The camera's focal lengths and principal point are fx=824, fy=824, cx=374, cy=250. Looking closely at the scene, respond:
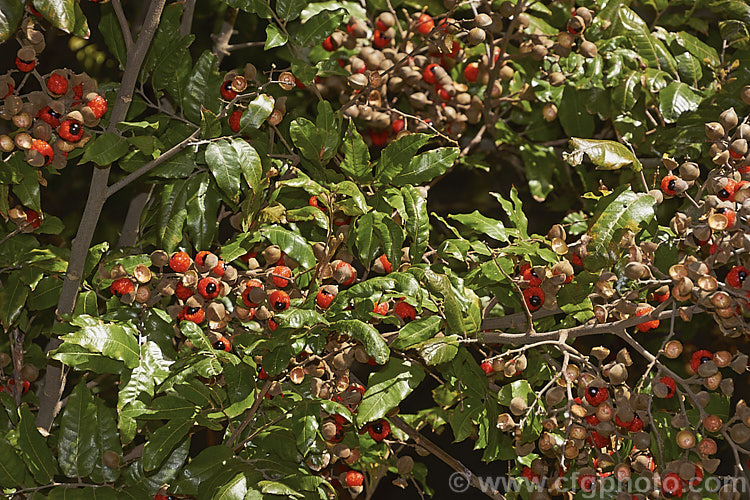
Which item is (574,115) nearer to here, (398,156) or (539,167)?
(539,167)

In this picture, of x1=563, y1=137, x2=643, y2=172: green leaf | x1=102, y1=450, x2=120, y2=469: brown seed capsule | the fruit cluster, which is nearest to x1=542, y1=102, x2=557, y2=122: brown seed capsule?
the fruit cluster

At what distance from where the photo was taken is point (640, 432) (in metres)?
1.09

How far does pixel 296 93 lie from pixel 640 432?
0.92 metres

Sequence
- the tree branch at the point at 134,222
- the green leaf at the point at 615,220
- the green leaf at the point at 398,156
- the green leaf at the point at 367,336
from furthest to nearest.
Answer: the tree branch at the point at 134,222 → the green leaf at the point at 398,156 → the green leaf at the point at 615,220 → the green leaf at the point at 367,336

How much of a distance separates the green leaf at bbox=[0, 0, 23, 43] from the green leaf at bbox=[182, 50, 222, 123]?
0.27 m

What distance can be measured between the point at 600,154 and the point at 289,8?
0.54 metres

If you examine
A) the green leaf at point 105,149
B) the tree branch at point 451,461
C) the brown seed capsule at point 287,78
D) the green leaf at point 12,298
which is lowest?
the tree branch at point 451,461

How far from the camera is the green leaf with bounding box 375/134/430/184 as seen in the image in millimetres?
1229

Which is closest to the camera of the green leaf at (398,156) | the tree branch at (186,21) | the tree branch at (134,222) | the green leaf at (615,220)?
the green leaf at (615,220)

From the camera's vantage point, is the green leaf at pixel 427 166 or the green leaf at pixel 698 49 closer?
the green leaf at pixel 427 166

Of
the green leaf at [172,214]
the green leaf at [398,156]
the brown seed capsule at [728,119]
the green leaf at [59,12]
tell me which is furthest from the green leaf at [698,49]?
the green leaf at [59,12]

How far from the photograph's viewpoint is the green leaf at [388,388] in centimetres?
107

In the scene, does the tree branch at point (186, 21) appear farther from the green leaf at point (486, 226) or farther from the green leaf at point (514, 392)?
the green leaf at point (514, 392)

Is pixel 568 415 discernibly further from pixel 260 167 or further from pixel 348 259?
pixel 260 167
